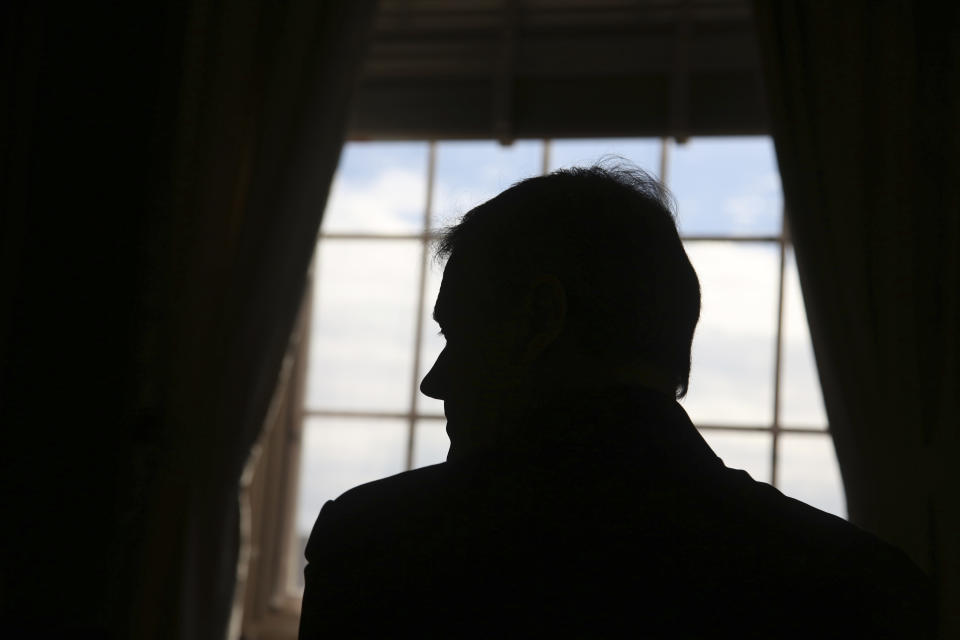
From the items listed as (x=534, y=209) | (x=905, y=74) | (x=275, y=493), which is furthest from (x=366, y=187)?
(x=534, y=209)

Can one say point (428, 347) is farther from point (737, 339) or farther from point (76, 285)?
point (76, 285)

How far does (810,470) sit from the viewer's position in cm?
254

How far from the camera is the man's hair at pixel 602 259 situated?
35.4 inches

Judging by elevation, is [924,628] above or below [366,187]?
below

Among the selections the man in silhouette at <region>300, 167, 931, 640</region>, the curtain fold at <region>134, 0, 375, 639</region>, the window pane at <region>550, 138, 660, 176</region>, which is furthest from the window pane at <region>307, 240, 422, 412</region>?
the man in silhouette at <region>300, 167, 931, 640</region>

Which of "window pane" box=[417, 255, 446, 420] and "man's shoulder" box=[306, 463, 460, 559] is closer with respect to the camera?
"man's shoulder" box=[306, 463, 460, 559]

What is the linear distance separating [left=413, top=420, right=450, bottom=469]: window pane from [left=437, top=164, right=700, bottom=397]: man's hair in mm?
1814

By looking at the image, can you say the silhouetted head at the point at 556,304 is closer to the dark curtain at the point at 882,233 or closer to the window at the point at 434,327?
the dark curtain at the point at 882,233

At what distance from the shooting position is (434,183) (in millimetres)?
2852

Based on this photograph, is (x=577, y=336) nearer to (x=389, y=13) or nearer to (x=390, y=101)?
(x=390, y=101)

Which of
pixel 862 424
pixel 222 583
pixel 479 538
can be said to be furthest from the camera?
pixel 222 583

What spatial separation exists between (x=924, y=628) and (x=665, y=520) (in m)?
0.23

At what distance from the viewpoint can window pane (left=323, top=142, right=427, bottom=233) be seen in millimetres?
2854

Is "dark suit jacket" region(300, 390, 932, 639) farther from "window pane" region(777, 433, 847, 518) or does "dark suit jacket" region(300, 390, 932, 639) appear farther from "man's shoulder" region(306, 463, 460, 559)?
"window pane" region(777, 433, 847, 518)
